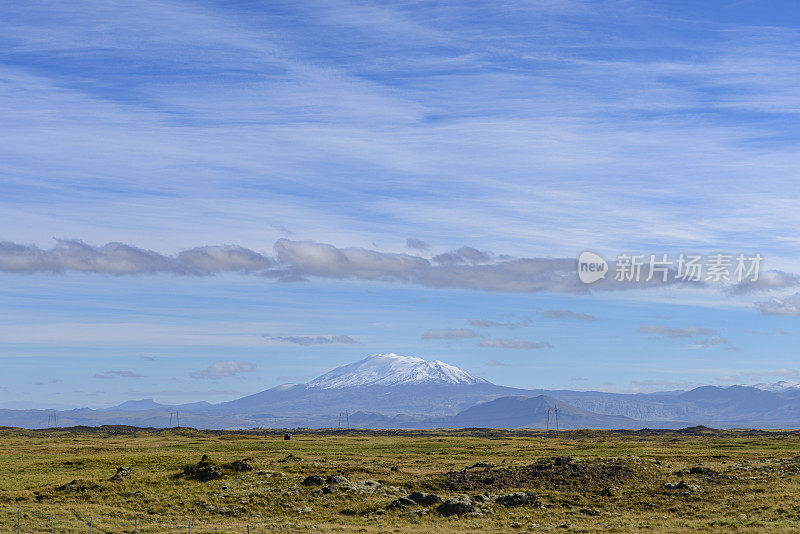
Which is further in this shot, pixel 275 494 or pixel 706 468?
pixel 706 468

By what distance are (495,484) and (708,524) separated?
2316 cm

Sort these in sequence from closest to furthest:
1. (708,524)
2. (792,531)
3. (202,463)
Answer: (792,531) < (708,524) < (202,463)

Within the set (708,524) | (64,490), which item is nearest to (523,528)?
(708,524)

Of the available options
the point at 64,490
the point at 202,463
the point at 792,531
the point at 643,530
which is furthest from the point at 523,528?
the point at 64,490

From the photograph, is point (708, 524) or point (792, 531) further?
point (708, 524)

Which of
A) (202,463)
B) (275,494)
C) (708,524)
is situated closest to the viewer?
(708,524)

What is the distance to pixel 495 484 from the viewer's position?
79.3 m

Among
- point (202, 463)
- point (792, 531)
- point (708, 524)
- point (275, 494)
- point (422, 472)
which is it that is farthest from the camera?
point (422, 472)

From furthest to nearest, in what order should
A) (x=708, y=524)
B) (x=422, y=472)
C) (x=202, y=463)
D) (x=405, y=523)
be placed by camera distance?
(x=422, y=472) → (x=202, y=463) → (x=405, y=523) → (x=708, y=524)

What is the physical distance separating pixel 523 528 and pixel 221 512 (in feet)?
87.8

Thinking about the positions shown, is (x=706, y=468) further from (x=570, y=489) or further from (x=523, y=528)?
(x=523, y=528)

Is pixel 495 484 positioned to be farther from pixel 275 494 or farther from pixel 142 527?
pixel 142 527

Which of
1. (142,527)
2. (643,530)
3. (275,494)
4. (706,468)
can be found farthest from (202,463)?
(706,468)

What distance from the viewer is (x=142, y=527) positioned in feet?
209
